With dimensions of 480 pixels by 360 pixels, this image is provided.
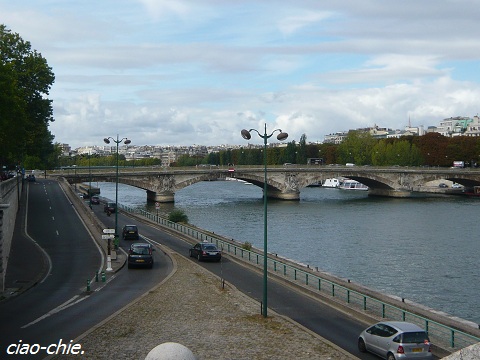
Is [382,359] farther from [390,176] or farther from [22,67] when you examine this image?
[390,176]

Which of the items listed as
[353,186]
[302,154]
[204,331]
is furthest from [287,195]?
[204,331]

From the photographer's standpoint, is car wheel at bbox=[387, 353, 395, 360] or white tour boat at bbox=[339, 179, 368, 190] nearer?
car wheel at bbox=[387, 353, 395, 360]

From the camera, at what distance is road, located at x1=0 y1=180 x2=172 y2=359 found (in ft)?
67.5

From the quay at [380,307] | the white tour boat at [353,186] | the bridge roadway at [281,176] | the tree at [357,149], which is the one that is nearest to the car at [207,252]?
the quay at [380,307]

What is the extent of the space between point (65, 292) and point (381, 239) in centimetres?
3908

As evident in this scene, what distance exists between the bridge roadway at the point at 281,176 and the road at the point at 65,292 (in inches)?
2086

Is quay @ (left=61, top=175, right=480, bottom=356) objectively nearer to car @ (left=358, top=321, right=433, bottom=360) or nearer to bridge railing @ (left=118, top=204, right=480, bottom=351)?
bridge railing @ (left=118, top=204, right=480, bottom=351)

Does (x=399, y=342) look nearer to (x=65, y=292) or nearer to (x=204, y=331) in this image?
(x=204, y=331)

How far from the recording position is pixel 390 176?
12581 cm

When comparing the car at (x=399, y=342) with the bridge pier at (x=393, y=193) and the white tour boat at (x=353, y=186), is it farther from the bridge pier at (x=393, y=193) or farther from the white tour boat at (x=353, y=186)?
the white tour boat at (x=353, y=186)

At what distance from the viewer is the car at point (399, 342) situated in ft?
56.3

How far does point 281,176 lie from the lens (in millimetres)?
120562

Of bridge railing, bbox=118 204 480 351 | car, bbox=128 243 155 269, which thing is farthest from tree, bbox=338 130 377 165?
car, bbox=128 243 155 269

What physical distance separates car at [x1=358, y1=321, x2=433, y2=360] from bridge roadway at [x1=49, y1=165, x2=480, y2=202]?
86.9 m
